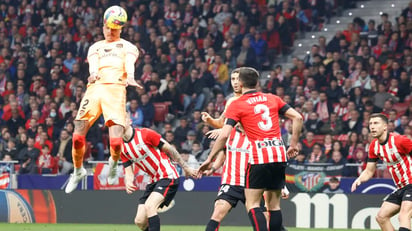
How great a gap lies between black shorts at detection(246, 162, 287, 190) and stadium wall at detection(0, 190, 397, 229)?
7.88m

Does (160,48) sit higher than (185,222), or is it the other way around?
(160,48)

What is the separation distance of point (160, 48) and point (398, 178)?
1336 centimetres

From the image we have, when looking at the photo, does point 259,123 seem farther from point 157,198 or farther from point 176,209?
point 176,209

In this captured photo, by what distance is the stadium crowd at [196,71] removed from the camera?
71.1 ft

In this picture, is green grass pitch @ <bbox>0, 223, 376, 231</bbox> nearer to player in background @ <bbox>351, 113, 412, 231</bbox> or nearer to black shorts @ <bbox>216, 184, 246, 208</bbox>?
player in background @ <bbox>351, 113, 412, 231</bbox>

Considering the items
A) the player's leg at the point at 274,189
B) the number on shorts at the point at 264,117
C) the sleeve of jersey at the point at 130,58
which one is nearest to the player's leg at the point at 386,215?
the player's leg at the point at 274,189

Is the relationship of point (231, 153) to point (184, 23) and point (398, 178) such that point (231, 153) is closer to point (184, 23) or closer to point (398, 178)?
point (398, 178)

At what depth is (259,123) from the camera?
1101 cm

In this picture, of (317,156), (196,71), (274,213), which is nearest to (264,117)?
(274,213)

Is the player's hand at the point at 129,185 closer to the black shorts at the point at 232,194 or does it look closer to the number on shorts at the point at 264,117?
the black shorts at the point at 232,194

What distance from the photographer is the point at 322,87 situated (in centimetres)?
2272

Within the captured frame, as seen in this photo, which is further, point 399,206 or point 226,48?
point 226,48

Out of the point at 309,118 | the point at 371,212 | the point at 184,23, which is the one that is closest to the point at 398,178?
the point at 371,212

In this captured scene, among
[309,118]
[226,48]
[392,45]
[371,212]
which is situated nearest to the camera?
[371,212]
